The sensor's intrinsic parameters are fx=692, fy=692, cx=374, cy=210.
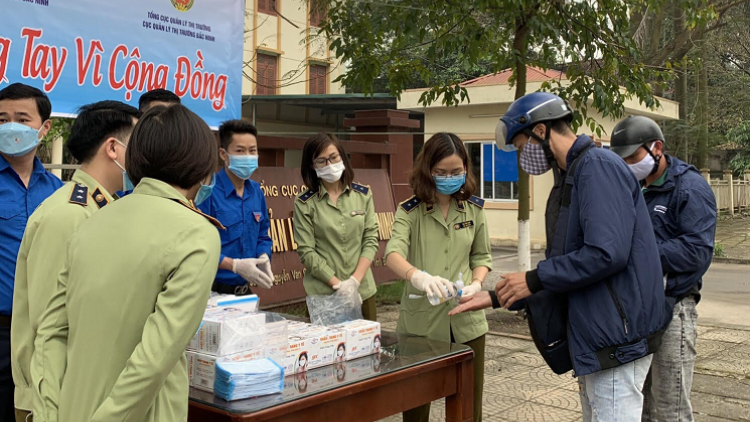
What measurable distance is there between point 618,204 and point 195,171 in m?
1.39

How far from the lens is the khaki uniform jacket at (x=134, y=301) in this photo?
5.62 feet

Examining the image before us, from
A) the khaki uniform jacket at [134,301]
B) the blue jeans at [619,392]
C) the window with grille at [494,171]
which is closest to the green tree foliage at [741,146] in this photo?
the window with grille at [494,171]

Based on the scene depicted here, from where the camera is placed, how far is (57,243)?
2076mm

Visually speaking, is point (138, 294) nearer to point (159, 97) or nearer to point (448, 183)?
point (448, 183)

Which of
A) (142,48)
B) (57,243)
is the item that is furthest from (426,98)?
(57,243)

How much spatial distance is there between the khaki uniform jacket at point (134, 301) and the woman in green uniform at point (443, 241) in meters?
1.77

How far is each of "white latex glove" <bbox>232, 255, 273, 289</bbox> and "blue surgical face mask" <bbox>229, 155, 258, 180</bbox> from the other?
0.62 meters

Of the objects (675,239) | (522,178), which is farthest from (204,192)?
(522,178)

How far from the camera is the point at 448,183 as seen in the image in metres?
3.56

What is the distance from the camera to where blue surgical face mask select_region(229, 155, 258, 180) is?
3928mm

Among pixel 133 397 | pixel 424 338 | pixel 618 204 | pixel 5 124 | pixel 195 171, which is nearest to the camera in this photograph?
pixel 133 397

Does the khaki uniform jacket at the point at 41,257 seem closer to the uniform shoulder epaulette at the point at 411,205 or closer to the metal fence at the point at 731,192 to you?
the uniform shoulder epaulette at the point at 411,205

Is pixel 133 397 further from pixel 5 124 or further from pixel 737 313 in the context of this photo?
pixel 737 313

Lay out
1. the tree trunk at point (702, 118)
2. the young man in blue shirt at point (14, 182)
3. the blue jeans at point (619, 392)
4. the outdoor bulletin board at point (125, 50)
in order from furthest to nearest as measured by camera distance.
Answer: the tree trunk at point (702, 118) < the outdoor bulletin board at point (125, 50) < the young man in blue shirt at point (14, 182) < the blue jeans at point (619, 392)
